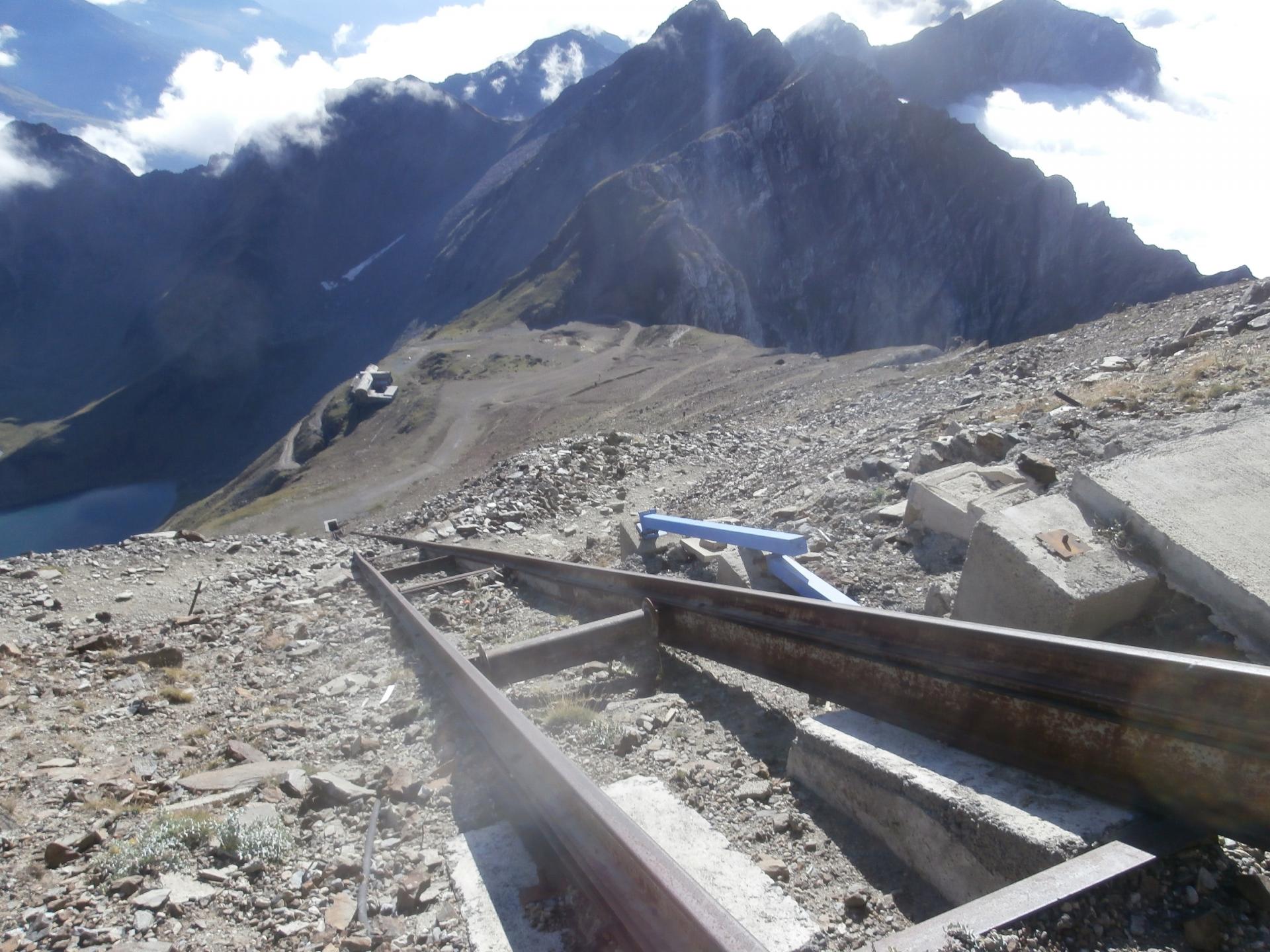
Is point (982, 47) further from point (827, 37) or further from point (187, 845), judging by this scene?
point (187, 845)

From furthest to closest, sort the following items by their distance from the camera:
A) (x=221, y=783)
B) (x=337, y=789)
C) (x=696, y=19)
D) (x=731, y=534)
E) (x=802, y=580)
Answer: (x=696, y=19)
(x=731, y=534)
(x=802, y=580)
(x=221, y=783)
(x=337, y=789)

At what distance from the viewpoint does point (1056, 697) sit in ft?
8.75

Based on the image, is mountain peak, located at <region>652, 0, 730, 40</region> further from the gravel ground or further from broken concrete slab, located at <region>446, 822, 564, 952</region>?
broken concrete slab, located at <region>446, 822, 564, 952</region>

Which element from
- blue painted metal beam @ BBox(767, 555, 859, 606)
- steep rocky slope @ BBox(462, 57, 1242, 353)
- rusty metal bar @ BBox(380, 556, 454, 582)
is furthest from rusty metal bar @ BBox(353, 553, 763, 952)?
steep rocky slope @ BBox(462, 57, 1242, 353)

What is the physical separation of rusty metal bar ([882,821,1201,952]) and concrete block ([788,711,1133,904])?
0.09 metres

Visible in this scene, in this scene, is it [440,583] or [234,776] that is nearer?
[234,776]

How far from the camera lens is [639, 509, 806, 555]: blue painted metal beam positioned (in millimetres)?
5746

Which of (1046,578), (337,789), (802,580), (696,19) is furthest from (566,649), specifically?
(696,19)

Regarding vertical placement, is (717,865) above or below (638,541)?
above

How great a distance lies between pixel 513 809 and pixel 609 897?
106 cm

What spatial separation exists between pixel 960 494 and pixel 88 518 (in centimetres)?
12071

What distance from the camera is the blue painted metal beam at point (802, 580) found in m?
5.15

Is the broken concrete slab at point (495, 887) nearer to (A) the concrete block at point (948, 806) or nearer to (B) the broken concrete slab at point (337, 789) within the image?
(B) the broken concrete slab at point (337, 789)

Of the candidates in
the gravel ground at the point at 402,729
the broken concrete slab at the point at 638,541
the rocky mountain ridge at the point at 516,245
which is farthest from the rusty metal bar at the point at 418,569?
the rocky mountain ridge at the point at 516,245
